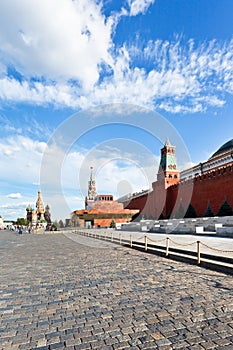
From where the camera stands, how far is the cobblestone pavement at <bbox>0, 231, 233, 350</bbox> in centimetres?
273

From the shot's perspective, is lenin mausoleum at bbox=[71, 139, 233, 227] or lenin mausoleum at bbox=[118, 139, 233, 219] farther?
lenin mausoleum at bbox=[71, 139, 233, 227]

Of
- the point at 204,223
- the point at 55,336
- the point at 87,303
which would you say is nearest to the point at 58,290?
the point at 87,303

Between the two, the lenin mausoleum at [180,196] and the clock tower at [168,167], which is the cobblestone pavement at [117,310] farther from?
the clock tower at [168,167]

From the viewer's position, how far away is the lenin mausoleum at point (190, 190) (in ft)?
84.6

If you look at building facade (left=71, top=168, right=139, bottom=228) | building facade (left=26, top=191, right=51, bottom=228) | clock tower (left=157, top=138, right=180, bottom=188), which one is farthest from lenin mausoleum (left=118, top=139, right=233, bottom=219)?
building facade (left=26, top=191, right=51, bottom=228)

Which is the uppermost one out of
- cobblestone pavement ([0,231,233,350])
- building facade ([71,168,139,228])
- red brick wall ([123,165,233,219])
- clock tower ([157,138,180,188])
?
clock tower ([157,138,180,188])

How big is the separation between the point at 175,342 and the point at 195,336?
282mm

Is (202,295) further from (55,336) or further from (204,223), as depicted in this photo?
(204,223)

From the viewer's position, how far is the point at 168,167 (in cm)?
4138

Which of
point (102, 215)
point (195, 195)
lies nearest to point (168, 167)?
point (195, 195)

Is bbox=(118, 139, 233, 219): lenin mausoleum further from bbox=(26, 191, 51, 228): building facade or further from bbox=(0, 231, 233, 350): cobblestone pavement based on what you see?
bbox=(26, 191, 51, 228): building facade

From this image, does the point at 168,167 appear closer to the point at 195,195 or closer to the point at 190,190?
the point at 190,190

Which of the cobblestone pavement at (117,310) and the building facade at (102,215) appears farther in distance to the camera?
the building facade at (102,215)

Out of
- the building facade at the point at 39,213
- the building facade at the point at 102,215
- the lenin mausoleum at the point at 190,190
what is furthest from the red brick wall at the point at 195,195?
the building facade at the point at 39,213
